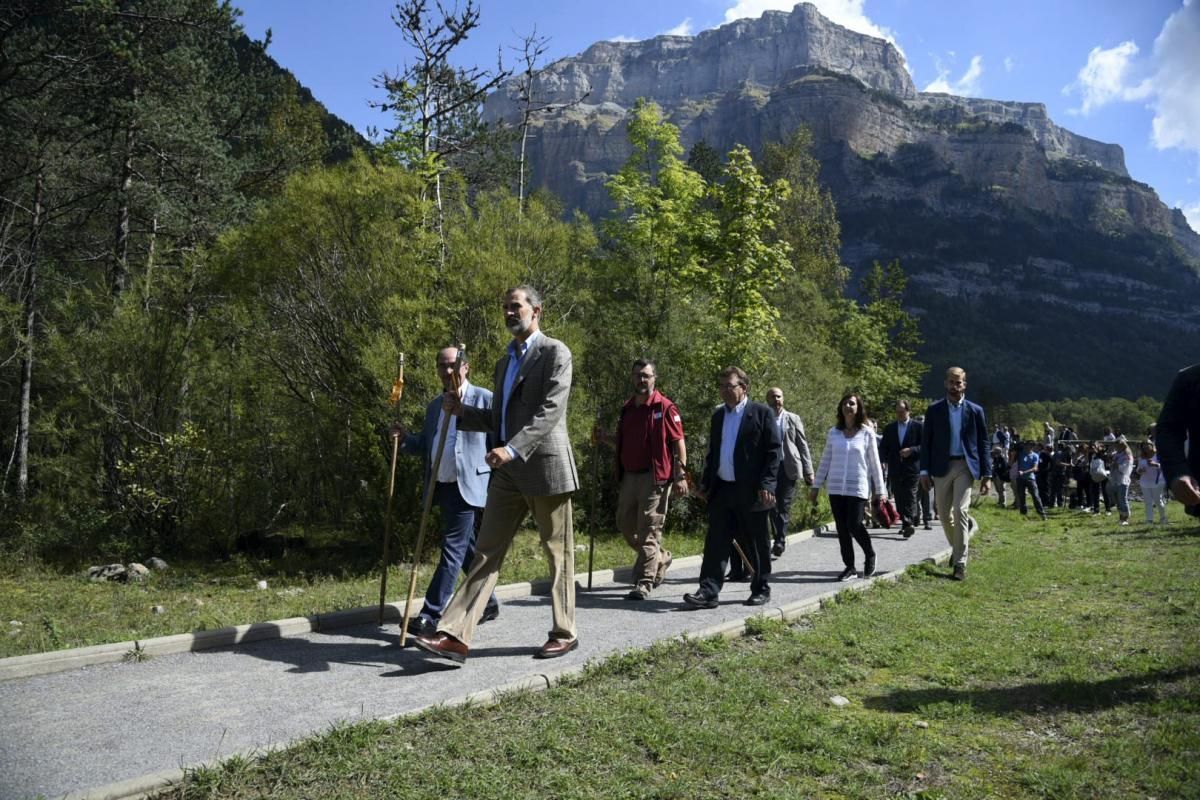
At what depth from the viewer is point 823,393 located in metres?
22.8

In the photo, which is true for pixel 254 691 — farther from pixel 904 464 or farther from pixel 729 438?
pixel 904 464

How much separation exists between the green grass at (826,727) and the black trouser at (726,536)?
813 millimetres

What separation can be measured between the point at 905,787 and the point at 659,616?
379 cm

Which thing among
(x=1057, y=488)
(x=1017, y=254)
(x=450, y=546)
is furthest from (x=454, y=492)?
(x=1017, y=254)

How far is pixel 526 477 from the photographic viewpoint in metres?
5.89

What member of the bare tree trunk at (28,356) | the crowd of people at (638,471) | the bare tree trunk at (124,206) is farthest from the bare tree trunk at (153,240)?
the crowd of people at (638,471)

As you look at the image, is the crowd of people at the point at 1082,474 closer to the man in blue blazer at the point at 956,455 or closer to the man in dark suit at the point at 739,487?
the man in blue blazer at the point at 956,455

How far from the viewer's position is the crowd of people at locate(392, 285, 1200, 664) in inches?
231

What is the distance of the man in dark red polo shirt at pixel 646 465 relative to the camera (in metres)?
8.51

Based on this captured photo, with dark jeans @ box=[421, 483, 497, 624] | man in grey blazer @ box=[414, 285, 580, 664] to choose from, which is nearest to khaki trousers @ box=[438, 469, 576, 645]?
man in grey blazer @ box=[414, 285, 580, 664]

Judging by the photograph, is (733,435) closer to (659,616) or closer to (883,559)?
(659,616)

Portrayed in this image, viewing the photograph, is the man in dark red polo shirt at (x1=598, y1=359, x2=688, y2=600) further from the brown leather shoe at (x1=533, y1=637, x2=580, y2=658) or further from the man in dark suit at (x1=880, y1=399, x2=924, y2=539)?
the man in dark suit at (x1=880, y1=399, x2=924, y2=539)

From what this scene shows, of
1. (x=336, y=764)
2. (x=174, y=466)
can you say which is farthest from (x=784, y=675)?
(x=174, y=466)

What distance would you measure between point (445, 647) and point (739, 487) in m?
→ 3.38
